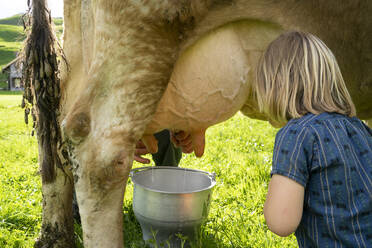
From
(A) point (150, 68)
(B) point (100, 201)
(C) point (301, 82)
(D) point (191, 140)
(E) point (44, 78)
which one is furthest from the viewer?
(D) point (191, 140)

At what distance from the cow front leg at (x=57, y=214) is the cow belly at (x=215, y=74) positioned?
2.23ft

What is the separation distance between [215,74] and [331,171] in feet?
2.48

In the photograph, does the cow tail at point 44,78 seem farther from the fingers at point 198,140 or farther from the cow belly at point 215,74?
the fingers at point 198,140

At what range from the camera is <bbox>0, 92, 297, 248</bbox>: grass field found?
215cm

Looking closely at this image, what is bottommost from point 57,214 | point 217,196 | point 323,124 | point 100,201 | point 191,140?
point 217,196

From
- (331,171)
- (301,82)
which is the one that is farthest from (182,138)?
(331,171)

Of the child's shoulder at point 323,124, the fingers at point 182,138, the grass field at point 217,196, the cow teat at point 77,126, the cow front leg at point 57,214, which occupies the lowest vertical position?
the grass field at point 217,196

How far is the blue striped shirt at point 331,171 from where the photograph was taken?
3.75 feet

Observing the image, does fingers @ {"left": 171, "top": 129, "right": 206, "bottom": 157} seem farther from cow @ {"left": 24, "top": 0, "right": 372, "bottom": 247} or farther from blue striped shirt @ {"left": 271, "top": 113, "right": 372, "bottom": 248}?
blue striped shirt @ {"left": 271, "top": 113, "right": 372, "bottom": 248}

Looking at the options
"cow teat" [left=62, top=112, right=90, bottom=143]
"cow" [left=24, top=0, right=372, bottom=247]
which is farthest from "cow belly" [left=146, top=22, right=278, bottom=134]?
"cow teat" [left=62, top=112, right=90, bottom=143]

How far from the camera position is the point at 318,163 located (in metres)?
1.15

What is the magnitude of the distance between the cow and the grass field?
544 mm

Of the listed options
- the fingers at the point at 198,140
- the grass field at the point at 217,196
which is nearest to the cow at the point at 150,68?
the fingers at the point at 198,140

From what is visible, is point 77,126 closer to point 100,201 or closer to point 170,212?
point 100,201
